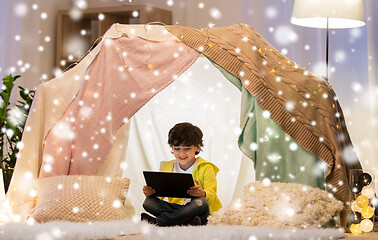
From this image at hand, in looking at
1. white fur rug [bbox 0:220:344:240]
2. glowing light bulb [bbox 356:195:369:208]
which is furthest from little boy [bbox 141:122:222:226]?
glowing light bulb [bbox 356:195:369:208]

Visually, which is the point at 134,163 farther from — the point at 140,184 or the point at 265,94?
the point at 265,94

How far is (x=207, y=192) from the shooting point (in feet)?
8.43

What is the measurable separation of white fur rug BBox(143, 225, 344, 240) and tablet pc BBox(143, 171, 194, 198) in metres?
0.28

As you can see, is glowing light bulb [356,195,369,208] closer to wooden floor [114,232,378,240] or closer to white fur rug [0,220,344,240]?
wooden floor [114,232,378,240]

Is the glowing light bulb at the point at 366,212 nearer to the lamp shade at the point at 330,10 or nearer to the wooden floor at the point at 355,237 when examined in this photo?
the wooden floor at the point at 355,237

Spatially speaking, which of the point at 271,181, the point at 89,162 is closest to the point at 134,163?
the point at 89,162

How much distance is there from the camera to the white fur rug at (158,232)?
6.54 ft

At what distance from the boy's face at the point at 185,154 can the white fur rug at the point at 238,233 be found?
0.60m

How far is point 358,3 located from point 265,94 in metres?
0.92

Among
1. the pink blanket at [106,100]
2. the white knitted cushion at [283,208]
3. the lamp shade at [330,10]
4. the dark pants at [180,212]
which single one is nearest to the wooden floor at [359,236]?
the white knitted cushion at [283,208]

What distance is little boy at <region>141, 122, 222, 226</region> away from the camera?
7.96 ft

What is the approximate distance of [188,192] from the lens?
243 centimetres

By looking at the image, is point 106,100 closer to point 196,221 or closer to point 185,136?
point 185,136

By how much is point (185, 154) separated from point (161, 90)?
1.00 feet
